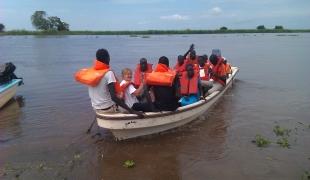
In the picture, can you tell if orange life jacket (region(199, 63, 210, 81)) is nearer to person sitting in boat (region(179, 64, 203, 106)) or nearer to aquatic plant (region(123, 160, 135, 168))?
person sitting in boat (region(179, 64, 203, 106))

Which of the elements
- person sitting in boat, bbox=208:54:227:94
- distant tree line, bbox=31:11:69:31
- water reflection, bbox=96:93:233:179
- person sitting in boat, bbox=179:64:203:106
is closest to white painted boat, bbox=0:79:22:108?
water reflection, bbox=96:93:233:179

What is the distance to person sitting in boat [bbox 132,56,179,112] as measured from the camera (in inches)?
294

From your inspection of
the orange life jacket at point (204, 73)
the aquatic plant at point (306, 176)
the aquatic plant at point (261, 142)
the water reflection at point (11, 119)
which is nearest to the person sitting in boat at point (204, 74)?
the orange life jacket at point (204, 73)

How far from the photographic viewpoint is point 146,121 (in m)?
7.51

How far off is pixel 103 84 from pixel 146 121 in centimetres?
117

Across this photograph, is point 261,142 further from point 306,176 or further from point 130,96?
point 130,96

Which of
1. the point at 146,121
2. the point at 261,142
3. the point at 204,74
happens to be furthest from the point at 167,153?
the point at 204,74

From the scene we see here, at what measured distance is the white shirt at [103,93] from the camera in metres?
6.93

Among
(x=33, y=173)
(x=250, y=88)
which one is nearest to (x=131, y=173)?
(x=33, y=173)

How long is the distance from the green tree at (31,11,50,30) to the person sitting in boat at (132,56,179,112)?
3416 inches

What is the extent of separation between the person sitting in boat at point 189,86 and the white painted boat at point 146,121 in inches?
10.1

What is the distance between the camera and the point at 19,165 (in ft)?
22.3

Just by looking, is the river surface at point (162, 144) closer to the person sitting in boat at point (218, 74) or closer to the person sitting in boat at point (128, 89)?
the person sitting in boat at point (218, 74)

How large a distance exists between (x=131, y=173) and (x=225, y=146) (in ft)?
7.84
